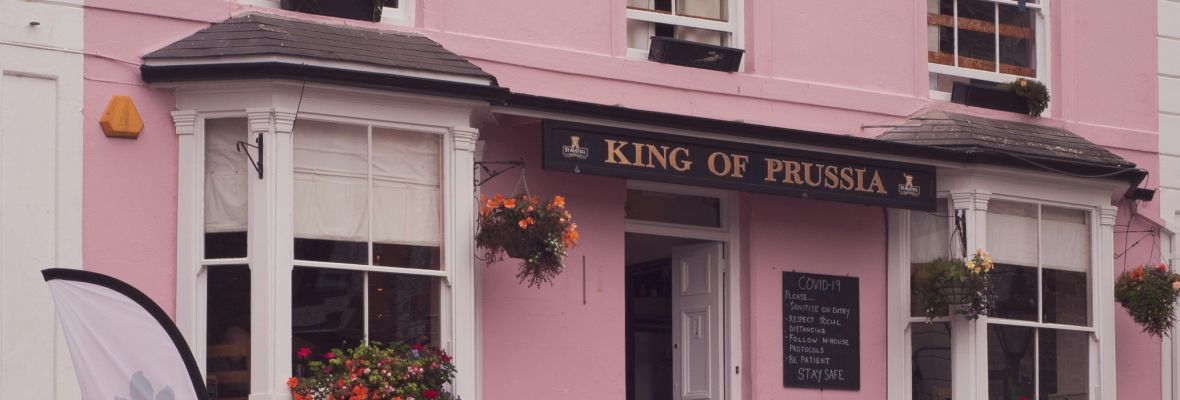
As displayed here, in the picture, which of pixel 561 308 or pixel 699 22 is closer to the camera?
pixel 561 308

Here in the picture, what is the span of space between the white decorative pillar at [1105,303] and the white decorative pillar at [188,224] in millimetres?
7436

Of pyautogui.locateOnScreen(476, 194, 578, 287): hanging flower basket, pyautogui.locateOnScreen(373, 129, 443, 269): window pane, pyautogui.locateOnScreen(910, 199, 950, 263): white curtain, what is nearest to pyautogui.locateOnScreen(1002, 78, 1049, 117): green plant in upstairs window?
pyautogui.locateOnScreen(910, 199, 950, 263): white curtain

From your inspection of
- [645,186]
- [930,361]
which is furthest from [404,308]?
[930,361]

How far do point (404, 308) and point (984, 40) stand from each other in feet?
20.1

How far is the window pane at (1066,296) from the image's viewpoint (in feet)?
52.3

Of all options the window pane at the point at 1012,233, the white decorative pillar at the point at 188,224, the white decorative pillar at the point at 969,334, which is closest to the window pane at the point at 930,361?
the white decorative pillar at the point at 969,334

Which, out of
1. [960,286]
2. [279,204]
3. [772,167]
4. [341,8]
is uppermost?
[341,8]

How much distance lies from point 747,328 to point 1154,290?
3417 mm

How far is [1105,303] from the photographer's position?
1612 cm

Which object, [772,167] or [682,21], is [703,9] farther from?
[772,167]

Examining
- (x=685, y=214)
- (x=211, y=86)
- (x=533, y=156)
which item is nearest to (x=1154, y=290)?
(x=685, y=214)

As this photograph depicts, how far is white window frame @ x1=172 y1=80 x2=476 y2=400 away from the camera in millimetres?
12484

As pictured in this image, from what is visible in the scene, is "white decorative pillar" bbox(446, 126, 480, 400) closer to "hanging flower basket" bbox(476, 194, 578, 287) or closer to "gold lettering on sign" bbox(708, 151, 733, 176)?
"hanging flower basket" bbox(476, 194, 578, 287)

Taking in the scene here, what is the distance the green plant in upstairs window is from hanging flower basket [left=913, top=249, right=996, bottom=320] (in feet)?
6.02
